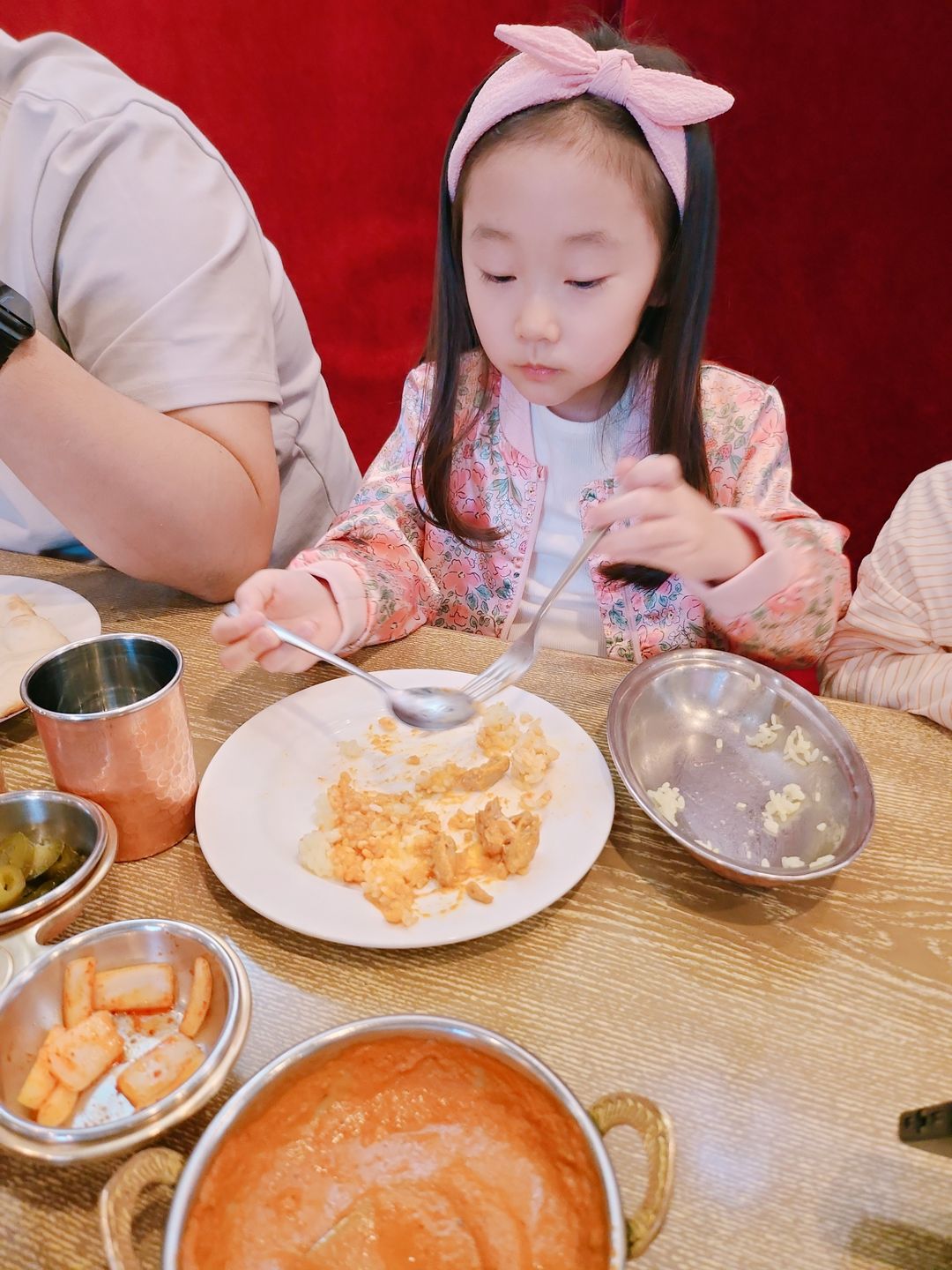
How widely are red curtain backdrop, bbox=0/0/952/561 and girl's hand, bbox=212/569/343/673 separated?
167cm

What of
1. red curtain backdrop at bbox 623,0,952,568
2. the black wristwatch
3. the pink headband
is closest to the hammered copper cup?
the black wristwatch

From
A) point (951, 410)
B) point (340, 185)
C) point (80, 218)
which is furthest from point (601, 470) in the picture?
point (340, 185)

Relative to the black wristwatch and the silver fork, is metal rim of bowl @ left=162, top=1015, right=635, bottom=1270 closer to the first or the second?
the silver fork

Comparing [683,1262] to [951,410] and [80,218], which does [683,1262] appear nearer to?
[80,218]

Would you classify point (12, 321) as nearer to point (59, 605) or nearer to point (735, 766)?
point (59, 605)

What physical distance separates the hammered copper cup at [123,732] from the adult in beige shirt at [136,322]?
0.37 metres

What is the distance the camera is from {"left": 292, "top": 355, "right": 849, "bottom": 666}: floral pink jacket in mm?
1274

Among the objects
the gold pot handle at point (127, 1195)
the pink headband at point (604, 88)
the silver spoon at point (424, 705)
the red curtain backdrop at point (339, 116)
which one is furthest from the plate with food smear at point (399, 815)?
the red curtain backdrop at point (339, 116)

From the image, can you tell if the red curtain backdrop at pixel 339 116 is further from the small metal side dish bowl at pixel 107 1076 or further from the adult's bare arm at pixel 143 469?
the small metal side dish bowl at pixel 107 1076

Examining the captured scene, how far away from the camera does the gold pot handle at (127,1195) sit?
52 centimetres

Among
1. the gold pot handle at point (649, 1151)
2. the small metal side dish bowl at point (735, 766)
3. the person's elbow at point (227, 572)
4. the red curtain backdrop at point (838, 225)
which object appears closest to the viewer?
the gold pot handle at point (649, 1151)

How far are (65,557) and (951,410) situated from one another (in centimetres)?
218

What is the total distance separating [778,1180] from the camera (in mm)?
651

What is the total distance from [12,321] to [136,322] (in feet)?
0.73
